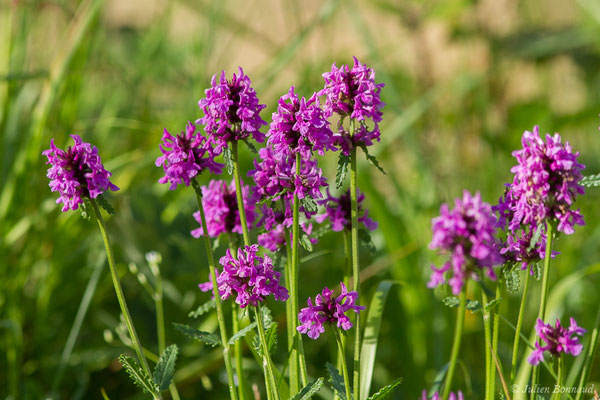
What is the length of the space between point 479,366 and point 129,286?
1157 millimetres

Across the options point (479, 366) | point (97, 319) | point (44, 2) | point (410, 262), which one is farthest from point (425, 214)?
point (44, 2)

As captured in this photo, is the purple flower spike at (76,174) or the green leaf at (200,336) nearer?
the purple flower spike at (76,174)

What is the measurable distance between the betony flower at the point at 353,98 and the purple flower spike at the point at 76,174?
329 mm

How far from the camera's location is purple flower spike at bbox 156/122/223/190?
0.96 meters

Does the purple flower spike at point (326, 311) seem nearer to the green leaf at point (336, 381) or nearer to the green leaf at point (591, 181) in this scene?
the green leaf at point (336, 381)

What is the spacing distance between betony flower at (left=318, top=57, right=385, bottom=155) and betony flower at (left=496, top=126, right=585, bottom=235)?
0.21m

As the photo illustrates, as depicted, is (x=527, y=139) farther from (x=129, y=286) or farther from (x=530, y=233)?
(x=129, y=286)

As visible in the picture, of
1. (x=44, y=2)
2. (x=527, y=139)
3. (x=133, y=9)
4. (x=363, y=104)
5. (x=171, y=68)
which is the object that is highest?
(x=133, y=9)

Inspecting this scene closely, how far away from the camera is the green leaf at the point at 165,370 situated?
3.34 ft

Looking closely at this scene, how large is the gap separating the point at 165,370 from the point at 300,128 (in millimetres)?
446

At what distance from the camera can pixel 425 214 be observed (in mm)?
2188

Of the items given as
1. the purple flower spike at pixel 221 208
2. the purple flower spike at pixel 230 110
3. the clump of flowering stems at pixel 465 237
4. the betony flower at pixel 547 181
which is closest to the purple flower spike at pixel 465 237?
the clump of flowering stems at pixel 465 237

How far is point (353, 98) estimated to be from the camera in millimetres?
931

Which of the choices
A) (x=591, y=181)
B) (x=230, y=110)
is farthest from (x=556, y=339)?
(x=230, y=110)
